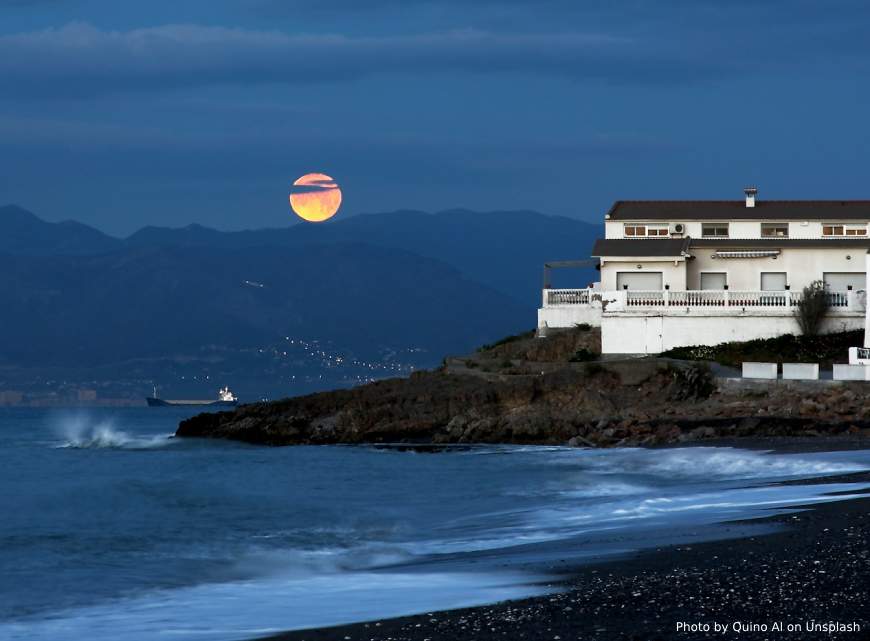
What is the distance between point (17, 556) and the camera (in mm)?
29453

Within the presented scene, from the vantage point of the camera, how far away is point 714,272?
62.7 m

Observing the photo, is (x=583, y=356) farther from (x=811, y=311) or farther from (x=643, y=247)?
(x=811, y=311)

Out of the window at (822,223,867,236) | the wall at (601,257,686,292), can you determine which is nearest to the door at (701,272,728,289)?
the wall at (601,257,686,292)

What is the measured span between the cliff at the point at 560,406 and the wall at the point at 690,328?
56.3 inches

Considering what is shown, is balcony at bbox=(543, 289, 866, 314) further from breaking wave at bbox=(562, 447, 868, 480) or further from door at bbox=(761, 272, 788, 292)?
breaking wave at bbox=(562, 447, 868, 480)

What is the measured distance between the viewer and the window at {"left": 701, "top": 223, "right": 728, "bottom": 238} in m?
65.2

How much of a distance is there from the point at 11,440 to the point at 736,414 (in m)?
49.6

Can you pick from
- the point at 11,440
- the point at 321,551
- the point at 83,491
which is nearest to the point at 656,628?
the point at 321,551

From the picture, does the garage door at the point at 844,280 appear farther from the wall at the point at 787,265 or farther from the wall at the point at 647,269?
the wall at the point at 647,269

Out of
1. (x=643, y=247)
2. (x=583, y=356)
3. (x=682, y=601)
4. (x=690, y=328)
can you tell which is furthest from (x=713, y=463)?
(x=643, y=247)

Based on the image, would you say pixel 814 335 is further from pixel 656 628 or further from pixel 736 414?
pixel 656 628

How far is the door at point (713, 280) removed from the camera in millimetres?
62406

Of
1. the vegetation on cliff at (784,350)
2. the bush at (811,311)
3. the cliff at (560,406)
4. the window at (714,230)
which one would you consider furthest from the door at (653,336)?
the window at (714,230)

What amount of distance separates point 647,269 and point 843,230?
27.9ft
